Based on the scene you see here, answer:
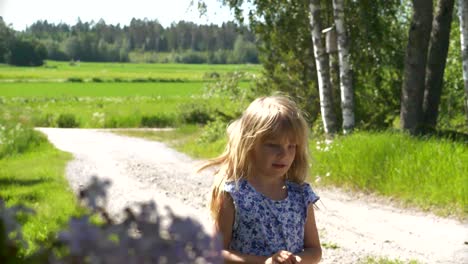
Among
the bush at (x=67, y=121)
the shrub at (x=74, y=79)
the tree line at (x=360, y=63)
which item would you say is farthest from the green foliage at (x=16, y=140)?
the shrub at (x=74, y=79)

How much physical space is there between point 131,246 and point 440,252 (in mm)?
6874

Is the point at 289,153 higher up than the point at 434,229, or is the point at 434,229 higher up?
the point at 289,153

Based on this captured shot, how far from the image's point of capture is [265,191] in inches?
157

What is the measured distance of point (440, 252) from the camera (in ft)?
24.9

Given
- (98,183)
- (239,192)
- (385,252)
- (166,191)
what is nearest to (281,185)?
(239,192)

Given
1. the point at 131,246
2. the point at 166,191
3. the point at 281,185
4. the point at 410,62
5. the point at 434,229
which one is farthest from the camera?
the point at 410,62

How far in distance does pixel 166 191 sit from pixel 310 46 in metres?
6.80

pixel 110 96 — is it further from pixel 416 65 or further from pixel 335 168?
pixel 335 168

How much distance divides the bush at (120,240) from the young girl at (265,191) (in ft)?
8.66

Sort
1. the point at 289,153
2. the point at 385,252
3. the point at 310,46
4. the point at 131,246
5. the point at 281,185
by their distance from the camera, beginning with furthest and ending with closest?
the point at 310,46 < the point at 385,252 < the point at 281,185 < the point at 289,153 < the point at 131,246

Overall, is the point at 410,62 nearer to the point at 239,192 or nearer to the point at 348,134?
the point at 348,134

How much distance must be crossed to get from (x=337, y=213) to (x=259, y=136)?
6079 millimetres

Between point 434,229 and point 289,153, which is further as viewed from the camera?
point 434,229

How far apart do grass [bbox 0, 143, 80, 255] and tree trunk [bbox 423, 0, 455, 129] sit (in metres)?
6.22
